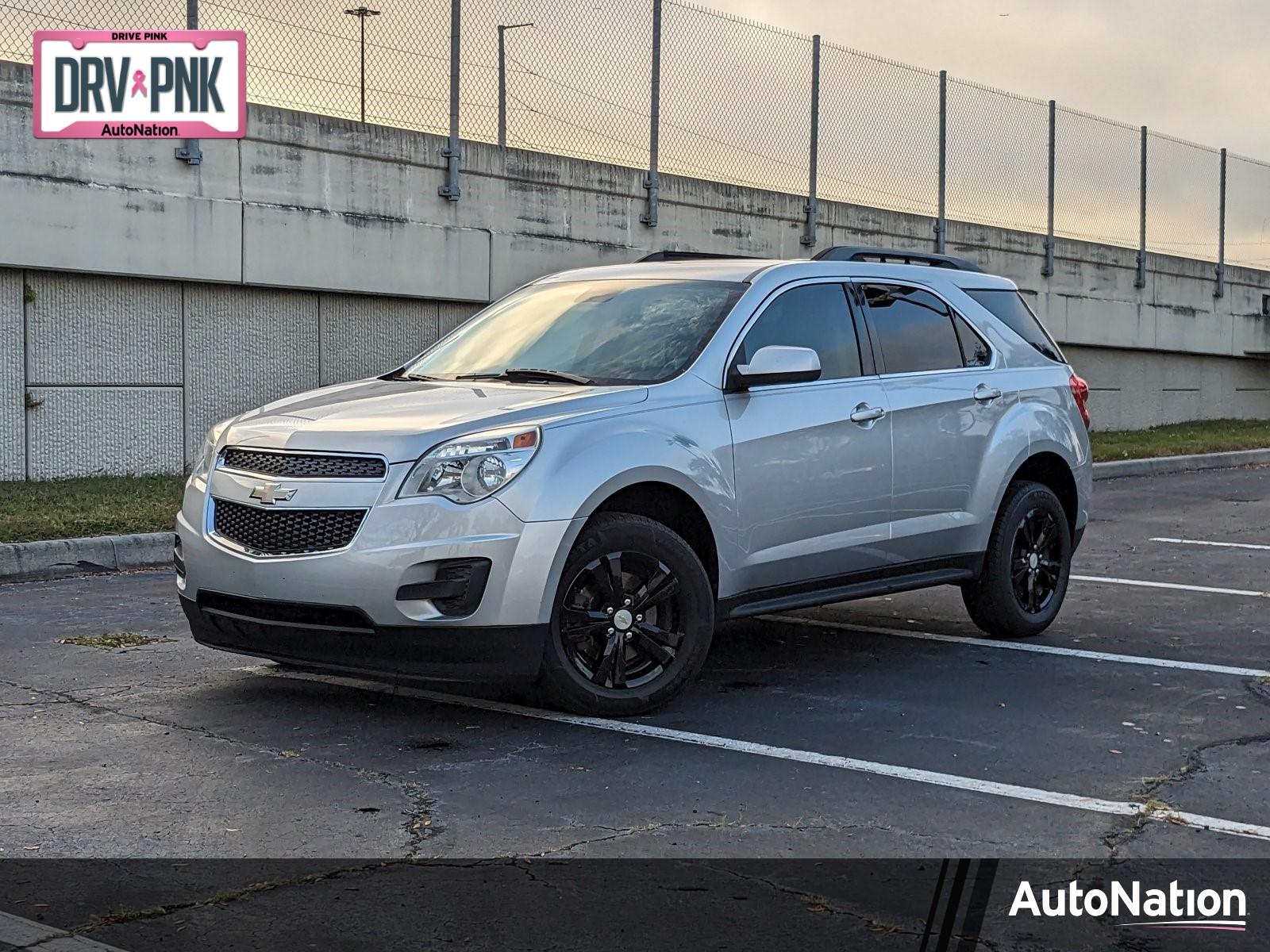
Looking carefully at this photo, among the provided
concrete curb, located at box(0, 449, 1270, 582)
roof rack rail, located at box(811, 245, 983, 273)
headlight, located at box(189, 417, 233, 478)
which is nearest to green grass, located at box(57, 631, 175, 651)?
headlight, located at box(189, 417, 233, 478)

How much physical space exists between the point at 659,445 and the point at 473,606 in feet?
3.23

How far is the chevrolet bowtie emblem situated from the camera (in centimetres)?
577

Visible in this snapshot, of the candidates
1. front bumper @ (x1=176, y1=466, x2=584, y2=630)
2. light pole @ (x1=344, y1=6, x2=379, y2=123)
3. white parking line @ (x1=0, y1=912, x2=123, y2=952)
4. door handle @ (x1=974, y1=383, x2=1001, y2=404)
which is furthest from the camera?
light pole @ (x1=344, y1=6, x2=379, y2=123)

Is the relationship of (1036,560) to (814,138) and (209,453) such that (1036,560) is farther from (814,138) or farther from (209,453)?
(814,138)

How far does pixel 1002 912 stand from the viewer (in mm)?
3887

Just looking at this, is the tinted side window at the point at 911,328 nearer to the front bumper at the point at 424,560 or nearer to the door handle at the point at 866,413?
the door handle at the point at 866,413

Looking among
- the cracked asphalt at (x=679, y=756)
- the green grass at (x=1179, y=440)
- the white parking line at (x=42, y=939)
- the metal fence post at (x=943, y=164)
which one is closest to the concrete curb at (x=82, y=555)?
the cracked asphalt at (x=679, y=756)

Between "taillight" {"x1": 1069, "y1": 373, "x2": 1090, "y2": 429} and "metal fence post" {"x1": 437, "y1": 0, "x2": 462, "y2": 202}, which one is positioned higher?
"metal fence post" {"x1": 437, "y1": 0, "x2": 462, "y2": 202}

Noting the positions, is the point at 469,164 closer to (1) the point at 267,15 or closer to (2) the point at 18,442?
(1) the point at 267,15

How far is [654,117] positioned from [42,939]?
16180 millimetres

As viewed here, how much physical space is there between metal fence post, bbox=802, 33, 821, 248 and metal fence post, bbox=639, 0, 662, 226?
323 cm

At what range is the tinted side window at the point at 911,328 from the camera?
7348 millimetres

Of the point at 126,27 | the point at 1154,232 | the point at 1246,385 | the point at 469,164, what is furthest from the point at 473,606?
the point at 1246,385
